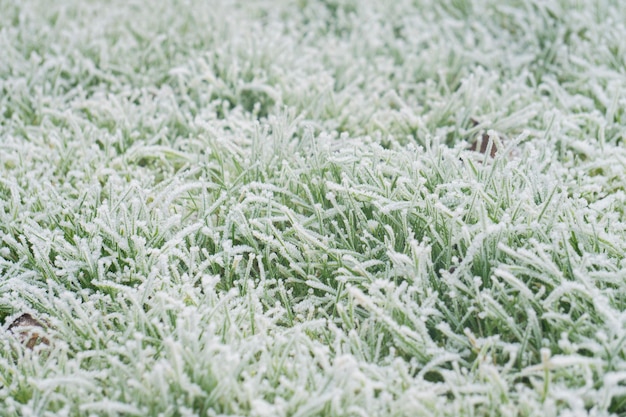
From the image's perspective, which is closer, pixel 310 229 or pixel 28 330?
pixel 28 330

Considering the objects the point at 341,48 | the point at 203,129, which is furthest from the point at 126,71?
the point at 341,48

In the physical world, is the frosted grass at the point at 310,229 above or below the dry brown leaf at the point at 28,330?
above

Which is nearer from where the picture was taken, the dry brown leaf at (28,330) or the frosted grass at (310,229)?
the frosted grass at (310,229)

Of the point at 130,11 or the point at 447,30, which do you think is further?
the point at 130,11

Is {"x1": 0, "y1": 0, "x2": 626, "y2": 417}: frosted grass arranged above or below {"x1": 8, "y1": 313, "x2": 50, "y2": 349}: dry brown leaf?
above

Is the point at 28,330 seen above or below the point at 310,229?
below

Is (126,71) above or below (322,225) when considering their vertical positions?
above

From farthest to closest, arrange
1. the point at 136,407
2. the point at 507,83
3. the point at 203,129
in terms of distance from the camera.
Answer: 1. the point at 507,83
2. the point at 203,129
3. the point at 136,407

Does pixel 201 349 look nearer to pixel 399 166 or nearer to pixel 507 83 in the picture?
pixel 399 166
